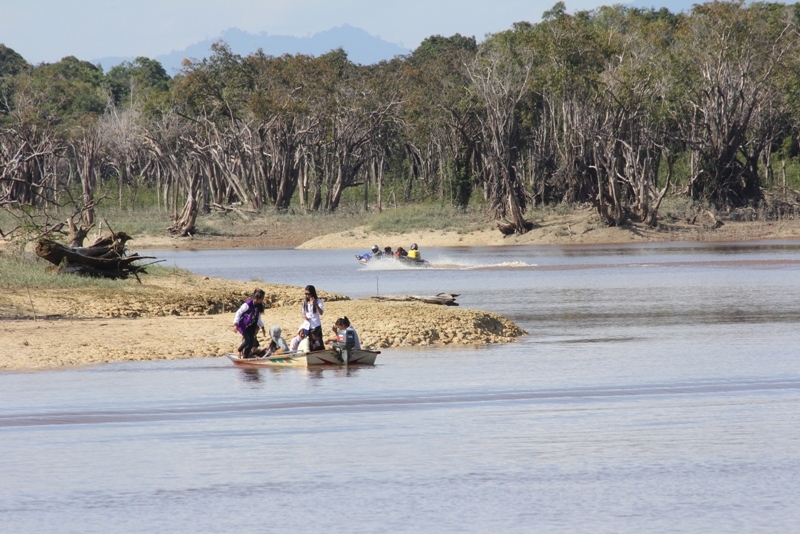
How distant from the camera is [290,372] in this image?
69.2 feet

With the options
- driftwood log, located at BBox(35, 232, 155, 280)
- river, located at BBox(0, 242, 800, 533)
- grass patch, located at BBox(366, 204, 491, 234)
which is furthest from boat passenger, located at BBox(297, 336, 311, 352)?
grass patch, located at BBox(366, 204, 491, 234)

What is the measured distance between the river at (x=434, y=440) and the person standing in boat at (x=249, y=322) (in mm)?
445

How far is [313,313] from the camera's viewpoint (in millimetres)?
20844

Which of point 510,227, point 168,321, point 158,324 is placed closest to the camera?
point 158,324

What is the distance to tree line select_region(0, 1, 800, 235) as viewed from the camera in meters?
68.5

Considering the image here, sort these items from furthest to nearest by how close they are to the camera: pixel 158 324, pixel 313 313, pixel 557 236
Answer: pixel 557 236 → pixel 158 324 → pixel 313 313

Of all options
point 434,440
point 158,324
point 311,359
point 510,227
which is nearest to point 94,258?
point 158,324

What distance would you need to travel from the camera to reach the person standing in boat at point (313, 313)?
20766mm

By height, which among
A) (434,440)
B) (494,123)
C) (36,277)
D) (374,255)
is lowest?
(434,440)

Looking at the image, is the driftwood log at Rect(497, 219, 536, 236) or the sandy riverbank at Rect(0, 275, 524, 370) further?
the driftwood log at Rect(497, 219, 536, 236)

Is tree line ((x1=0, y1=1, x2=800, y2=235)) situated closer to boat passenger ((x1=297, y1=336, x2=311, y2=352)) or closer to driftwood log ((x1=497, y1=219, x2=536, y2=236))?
driftwood log ((x1=497, y1=219, x2=536, y2=236))

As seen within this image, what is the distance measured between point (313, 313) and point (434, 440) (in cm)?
650

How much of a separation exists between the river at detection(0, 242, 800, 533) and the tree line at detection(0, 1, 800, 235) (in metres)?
38.9

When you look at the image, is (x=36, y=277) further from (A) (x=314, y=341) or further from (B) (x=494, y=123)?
(B) (x=494, y=123)
